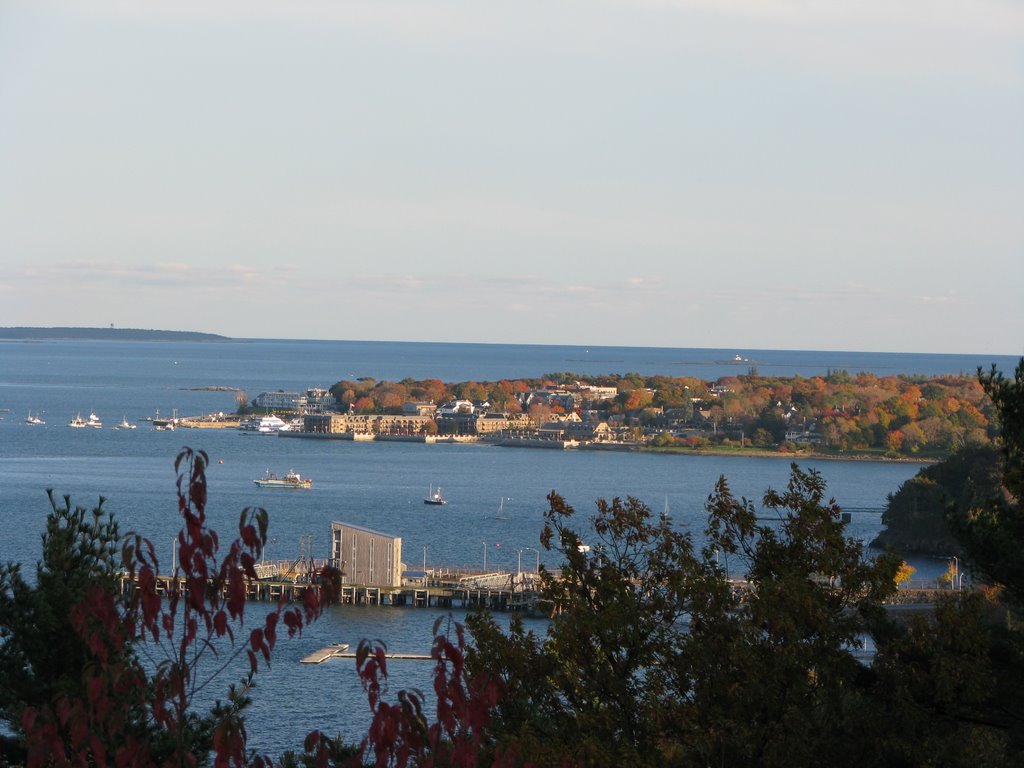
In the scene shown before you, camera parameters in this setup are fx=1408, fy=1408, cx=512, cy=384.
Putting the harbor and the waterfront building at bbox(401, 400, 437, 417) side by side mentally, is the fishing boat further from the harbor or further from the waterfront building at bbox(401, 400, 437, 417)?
the waterfront building at bbox(401, 400, 437, 417)

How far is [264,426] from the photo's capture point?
73.2 m

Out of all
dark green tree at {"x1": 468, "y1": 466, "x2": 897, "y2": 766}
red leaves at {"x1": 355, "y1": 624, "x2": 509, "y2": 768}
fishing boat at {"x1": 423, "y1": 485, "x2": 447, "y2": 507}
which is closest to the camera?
red leaves at {"x1": 355, "y1": 624, "x2": 509, "y2": 768}

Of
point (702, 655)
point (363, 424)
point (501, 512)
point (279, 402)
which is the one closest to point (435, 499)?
point (501, 512)

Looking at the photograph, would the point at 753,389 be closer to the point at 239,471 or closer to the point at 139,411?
the point at 139,411

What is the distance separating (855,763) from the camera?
5.69 metres

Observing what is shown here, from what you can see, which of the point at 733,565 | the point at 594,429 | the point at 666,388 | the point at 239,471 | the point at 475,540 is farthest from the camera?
the point at 666,388

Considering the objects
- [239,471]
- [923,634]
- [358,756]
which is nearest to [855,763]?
[923,634]

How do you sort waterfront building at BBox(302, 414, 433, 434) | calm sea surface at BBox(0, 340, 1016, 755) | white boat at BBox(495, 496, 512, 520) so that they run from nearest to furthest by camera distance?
calm sea surface at BBox(0, 340, 1016, 755)
white boat at BBox(495, 496, 512, 520)
waterfront building at BBox(302, 414, 433, 434)

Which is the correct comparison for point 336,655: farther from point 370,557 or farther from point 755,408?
point 755,408

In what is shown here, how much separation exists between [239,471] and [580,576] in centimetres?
4584

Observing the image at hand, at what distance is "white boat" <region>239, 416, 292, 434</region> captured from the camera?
7269 cm

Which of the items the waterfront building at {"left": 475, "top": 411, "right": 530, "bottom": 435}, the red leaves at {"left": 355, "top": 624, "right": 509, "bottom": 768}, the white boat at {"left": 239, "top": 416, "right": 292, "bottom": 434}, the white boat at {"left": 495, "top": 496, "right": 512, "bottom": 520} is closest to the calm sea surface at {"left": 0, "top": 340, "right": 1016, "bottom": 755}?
the white boat at {"left": 495, "top": 496, "right": 512, "bottom": 520}

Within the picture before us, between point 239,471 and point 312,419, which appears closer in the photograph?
point 239,471

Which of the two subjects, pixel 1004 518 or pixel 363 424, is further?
pixel 363 424
